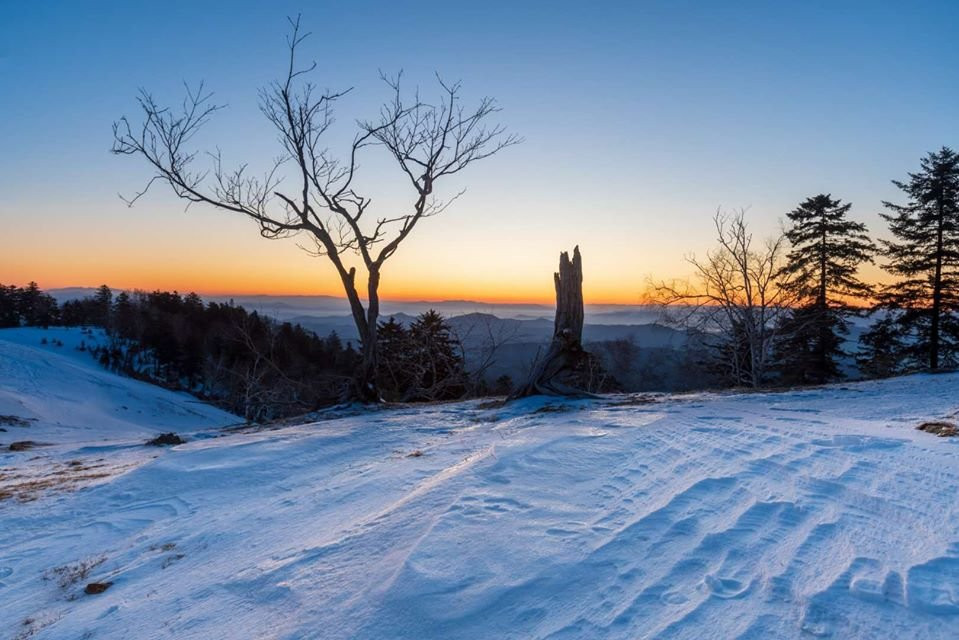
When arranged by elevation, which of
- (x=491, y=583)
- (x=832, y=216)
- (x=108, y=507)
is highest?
(x=832, y=216)

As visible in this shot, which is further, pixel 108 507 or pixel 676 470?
pixel 108 507

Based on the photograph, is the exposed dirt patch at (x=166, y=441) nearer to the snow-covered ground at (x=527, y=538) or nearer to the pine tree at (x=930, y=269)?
the snow-covered ground at (x=527, y=538)

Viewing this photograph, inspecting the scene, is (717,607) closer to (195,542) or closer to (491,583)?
(491,583)

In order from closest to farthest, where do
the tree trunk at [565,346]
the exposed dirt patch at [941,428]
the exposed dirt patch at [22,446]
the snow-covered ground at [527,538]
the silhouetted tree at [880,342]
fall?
the snow-covered ground at [527,538] → the exposed dirt patch at [941,428] → the exposed dirt patch at [22,446] → the tree trunk at [565,346] → the silhouetted tree at [880,342]

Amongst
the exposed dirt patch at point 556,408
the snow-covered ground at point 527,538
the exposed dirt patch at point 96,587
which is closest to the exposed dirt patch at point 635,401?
the exposed dirt patch at point 556,408

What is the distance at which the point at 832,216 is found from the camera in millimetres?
22984

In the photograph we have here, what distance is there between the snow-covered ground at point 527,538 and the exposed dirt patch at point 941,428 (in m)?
A: 0.17

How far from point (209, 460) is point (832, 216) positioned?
26.5m

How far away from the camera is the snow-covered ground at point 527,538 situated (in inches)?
83.2

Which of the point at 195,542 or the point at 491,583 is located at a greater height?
the point at 491,583

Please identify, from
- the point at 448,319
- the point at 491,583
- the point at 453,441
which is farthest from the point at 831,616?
the point at 448,319

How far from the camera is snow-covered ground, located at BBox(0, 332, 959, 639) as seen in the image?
2.11 metres

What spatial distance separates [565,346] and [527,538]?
5.98 meters

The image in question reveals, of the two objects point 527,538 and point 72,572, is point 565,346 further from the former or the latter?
point 72,572
